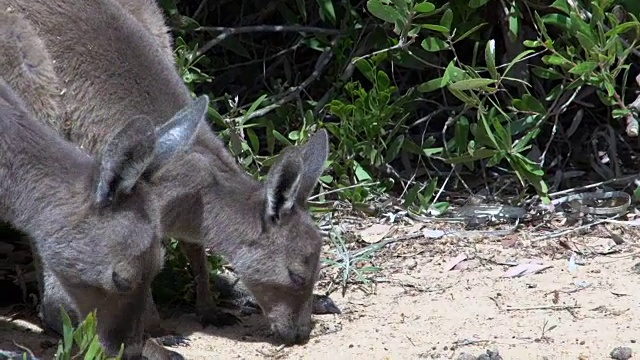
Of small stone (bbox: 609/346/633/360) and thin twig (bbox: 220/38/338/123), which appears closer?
small stone (bbox: 609/346/633/360)

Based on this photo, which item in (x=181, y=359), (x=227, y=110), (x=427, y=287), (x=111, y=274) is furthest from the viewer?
(x=227, y=110)

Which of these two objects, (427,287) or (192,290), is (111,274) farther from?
(427,287)

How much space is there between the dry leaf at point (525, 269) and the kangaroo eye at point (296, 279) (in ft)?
4.21

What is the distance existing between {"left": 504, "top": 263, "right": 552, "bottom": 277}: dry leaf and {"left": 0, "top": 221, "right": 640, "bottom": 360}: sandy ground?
23mm

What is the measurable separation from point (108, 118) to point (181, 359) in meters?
1.38

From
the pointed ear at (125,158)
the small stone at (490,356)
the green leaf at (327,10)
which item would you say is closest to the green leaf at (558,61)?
the green leaf at (327,10)

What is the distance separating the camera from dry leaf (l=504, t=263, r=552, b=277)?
7.43 m

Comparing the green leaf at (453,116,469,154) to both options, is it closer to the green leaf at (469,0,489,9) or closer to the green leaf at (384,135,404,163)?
the green leaf at (384,135,404,163)

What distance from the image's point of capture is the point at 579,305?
6961 millimetres

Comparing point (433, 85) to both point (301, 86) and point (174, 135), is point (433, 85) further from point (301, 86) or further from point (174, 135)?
point (174, 135)

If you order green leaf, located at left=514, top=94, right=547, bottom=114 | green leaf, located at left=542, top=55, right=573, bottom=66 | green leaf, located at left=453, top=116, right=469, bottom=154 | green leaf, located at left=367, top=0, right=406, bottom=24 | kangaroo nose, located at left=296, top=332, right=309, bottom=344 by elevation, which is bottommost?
kangaroo nose, located at left=296, top=332, right=309, bottom=344

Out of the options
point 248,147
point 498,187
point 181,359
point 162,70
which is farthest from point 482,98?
point 181,359

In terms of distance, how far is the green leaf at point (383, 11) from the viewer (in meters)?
7.76

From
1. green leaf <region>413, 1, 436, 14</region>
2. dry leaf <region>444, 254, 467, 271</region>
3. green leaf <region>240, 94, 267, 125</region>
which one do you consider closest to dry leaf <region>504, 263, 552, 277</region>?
dry leaf <region>444, 254, 467, 271</region>
